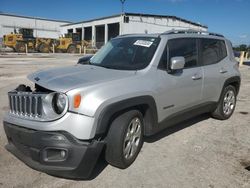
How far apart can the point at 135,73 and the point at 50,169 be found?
1642mm

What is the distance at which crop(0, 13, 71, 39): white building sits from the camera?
6144 cm

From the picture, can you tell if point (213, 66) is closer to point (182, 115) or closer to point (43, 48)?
point (182, 115)

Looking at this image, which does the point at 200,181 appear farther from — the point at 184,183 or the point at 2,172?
the point at 2,172

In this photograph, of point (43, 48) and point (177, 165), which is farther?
point (43, 48)

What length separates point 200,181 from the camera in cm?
346

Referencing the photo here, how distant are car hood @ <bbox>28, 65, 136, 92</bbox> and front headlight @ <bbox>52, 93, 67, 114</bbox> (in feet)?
0.26

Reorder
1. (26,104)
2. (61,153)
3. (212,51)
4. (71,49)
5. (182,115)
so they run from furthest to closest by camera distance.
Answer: (71,49) → (212,51) → (182,115) → (26,104) → (61,153)

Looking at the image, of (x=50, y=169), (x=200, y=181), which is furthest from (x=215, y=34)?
(x=50, y=169)

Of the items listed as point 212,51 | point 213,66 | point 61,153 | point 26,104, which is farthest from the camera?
point 212,51

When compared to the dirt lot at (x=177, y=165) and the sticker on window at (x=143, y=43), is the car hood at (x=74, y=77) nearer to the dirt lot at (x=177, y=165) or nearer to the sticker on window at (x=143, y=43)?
the sticker on window at (x=143, y=43)

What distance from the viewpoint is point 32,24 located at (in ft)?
216

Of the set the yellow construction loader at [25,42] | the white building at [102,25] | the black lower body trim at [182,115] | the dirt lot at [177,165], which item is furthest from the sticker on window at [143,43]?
the white building at [102,25]

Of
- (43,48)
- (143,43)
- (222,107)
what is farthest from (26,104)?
(43,48)

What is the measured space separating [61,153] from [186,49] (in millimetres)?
2799
